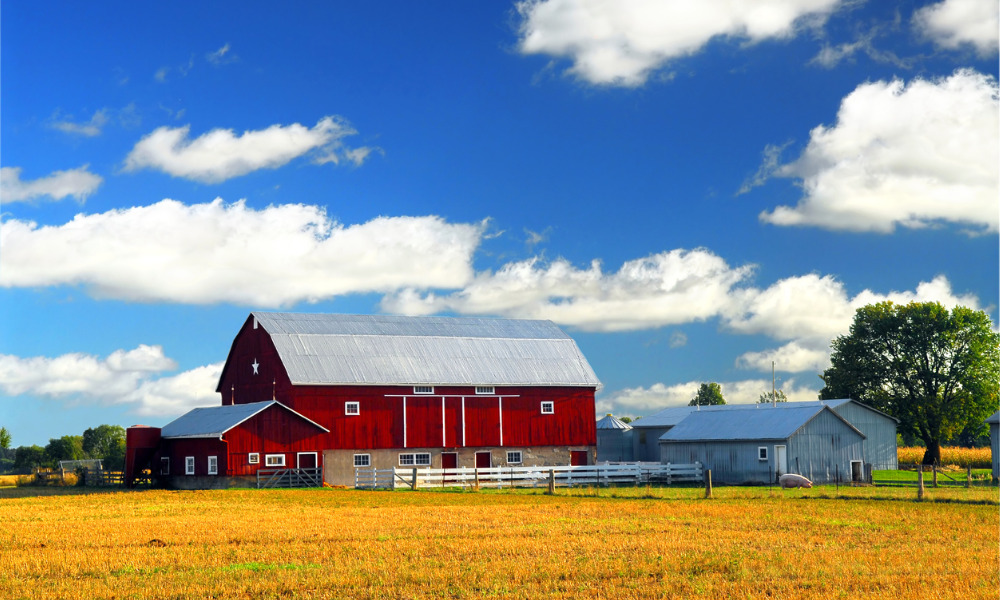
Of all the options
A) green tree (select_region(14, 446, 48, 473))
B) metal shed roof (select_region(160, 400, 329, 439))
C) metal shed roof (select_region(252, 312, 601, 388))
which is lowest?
green tree (select_region(14, 446, 48, 473))

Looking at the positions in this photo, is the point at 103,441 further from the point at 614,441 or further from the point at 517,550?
the point at 517,550

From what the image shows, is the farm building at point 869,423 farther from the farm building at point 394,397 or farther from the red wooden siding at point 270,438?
the red wooden siding at point 270,438

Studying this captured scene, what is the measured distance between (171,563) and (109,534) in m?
6.97

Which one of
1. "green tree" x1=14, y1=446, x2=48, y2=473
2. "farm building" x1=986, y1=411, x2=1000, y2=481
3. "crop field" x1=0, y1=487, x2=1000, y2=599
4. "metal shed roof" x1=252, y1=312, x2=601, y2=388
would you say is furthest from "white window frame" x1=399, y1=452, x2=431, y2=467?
"green tree" x1=14, y1=446, x2=48, y2=473

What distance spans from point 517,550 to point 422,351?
4140cm

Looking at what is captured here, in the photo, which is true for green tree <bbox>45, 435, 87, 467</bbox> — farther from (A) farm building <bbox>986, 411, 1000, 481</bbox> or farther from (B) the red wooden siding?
(A) farm building <bbox>986, 411, 1000, 481</bbox>

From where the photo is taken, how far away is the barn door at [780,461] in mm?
52688

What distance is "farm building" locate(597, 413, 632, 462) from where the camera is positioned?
234ft

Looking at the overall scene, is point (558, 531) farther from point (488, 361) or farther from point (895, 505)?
point (488, 361)

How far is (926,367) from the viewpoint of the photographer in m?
81.6

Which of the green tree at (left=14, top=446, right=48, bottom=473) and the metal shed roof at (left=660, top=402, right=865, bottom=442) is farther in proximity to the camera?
the green tree at (left=14, top=446, right=48, bottom=473)

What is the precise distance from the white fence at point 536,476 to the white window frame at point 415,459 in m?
1.32

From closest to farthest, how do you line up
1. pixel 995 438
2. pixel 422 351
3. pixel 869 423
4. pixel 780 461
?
pixel 780 461 < pixel 995 438 < pixel 869 423 < pixel 422 351

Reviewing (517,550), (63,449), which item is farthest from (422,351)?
(63,449)
